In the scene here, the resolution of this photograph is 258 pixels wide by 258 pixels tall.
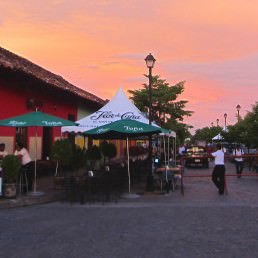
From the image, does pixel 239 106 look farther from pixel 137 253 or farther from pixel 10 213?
pixel 137 253

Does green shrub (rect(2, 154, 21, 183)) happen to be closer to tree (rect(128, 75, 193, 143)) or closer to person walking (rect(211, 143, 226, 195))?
person walking (rect(211, 143, 226, 195))

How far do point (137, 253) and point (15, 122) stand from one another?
758 cm

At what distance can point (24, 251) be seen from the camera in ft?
23.1

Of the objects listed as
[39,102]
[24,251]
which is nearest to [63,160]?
[39,102]

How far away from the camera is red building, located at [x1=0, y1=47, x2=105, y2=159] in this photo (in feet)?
55.6

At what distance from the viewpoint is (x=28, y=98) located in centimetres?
1933

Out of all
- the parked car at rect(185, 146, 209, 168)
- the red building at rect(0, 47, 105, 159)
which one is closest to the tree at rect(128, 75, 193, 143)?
the parked car at rect(185, 146, 209, 168)

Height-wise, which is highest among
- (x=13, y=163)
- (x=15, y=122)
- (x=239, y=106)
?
(x=239, y=106)

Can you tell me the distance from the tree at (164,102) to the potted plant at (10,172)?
28.2m

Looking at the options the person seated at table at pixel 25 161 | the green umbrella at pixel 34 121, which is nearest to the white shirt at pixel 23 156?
the person seated at table at pixel 25 161

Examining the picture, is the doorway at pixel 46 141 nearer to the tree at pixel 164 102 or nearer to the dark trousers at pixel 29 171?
the dark trousers at pixel 29 171

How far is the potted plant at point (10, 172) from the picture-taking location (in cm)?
1242

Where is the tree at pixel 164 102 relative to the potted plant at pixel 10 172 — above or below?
above

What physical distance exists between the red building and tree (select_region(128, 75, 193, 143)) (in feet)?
53.2
